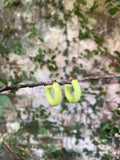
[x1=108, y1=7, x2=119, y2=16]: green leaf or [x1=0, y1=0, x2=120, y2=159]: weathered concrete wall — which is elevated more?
[x1=108, y1=7, x2=119, y2=16]: green leaf

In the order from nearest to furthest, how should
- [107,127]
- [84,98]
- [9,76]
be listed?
1. [107,127]
2. [84,98]
3. [9,76]

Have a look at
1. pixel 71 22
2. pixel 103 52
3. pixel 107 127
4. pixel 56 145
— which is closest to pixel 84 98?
pixel 107 127

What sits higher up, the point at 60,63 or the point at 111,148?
the point at 60,63

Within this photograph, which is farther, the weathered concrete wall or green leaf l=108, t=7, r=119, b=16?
the weathered concrete wall

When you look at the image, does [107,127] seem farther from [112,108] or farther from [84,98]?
[84,98]

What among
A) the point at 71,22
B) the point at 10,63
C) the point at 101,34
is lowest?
the point at 10,63

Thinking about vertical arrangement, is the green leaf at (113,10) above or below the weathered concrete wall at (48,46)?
above

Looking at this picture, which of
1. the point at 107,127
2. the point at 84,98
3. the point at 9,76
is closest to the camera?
the point at 107,127

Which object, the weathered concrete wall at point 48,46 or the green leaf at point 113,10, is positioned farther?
the weathered concrete wall at point 48,46

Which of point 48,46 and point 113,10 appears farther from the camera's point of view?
point 48,46

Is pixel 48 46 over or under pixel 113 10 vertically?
under

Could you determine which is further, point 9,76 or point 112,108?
point 9,76
